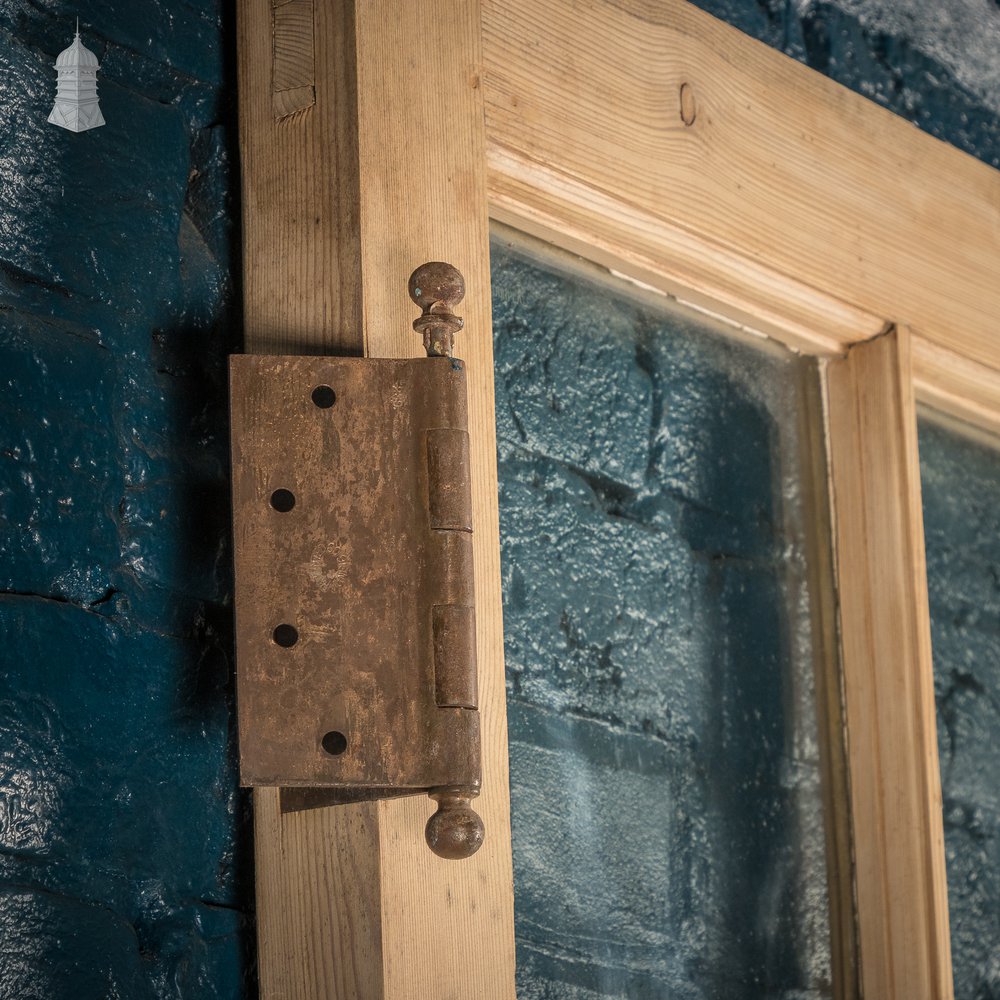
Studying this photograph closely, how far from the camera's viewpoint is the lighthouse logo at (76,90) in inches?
41.7

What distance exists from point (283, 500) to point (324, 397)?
0.26ft

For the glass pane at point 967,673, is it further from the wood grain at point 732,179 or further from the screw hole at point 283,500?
the screw hole at point 283,500

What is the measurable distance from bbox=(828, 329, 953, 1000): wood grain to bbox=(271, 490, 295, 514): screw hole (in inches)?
28.5

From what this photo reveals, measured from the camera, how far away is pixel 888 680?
145 centimetres

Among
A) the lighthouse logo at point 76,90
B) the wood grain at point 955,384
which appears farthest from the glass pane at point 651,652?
the lighthouse logo at point 76,90

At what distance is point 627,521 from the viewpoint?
137 cm

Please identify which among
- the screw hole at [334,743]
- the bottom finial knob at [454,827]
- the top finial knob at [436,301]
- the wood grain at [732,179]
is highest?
the wood grain at [732,179]

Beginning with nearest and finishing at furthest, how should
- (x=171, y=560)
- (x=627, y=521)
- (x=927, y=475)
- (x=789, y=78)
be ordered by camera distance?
(x=171, y=560) → (x=627, y=521) → (x=789, y=78) → (x=927, y=475)

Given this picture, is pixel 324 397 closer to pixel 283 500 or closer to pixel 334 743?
pixel 283 500

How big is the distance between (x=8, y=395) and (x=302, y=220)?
0.26 metres

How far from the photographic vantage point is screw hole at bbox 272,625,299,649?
98 centimetres

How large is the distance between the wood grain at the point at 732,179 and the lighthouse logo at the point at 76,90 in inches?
12.7

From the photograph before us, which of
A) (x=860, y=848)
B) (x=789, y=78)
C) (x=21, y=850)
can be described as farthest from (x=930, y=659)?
(x=21, y=850)

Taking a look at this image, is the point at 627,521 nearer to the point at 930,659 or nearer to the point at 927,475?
the point at 930,659
